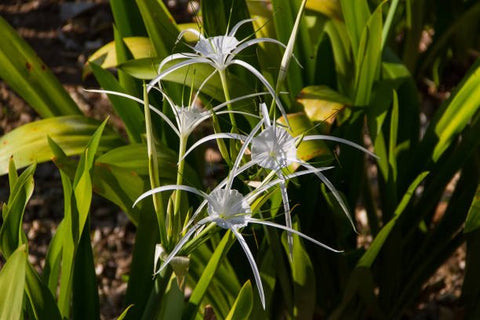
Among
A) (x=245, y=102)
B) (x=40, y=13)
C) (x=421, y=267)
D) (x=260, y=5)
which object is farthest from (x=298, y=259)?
(x=40, y=13)

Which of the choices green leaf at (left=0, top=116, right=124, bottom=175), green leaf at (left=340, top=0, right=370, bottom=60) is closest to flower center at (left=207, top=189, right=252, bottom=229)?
green leaf at (left=0, top=116, right=124, bottom=175)

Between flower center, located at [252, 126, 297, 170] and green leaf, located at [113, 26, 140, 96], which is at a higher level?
flower center, located at [252, 126, 297, 170]

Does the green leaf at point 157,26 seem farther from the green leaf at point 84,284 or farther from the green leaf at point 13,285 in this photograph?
the green leaf at point 13,285

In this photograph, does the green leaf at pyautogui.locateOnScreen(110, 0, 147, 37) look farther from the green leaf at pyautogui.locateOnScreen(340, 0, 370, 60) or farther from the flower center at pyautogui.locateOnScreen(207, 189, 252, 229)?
the flower center at pyautogui.locateOnScreen(207, 189, 252, 229)

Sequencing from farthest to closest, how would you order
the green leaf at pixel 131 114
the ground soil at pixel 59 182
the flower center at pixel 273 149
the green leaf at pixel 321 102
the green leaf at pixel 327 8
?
the ground soil at pixel 59 182, the green leaf at pixel 327 8, the green leaf at pixel 131 114, the green leaf at pixel 321 102, the flower center at pixel 273 149

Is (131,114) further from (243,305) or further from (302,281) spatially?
(243,305)

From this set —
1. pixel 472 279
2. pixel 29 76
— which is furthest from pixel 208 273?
pixel 472 279

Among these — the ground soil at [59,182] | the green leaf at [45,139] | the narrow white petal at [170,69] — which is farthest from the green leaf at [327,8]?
the narrow white petal at [170,69]
